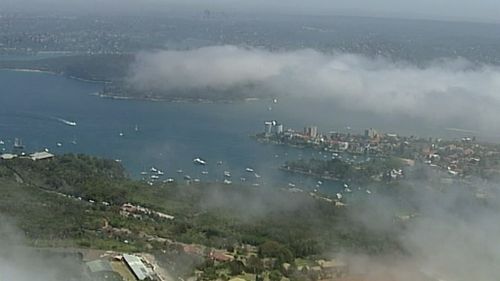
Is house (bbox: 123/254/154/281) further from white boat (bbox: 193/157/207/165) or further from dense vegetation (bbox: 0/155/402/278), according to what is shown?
white boat (bbox: 193/157/207/165)

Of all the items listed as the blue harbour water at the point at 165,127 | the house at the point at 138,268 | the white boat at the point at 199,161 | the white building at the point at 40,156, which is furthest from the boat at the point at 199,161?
the house at the point at 138,268

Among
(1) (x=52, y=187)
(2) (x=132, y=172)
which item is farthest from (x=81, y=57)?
(1) (x=52, y=187)

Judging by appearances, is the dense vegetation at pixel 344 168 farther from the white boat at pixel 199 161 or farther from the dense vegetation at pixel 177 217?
the dense vegetation at pixel 177 217

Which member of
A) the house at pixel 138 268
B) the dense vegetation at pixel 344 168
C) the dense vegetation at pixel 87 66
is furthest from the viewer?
the dense vegetation at pixel 87 66

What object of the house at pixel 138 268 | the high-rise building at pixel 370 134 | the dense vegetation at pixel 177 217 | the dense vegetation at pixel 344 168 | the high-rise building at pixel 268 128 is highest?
the house at pixel 138 268

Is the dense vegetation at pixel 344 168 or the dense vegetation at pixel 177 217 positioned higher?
the dense vegetation at pixel 177 217

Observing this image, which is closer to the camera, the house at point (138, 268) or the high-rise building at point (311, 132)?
the house at point (138, 268)

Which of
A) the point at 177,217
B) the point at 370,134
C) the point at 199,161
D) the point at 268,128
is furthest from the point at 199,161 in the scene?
the point at 177,217

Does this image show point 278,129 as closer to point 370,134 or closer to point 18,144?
point 370,134

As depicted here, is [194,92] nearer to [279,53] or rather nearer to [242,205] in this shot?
[279,53]

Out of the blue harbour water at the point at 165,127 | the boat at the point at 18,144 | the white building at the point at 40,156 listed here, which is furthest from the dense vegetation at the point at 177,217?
the boat at the point at 18,144

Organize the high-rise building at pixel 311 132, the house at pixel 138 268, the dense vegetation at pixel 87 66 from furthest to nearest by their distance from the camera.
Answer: the dense vegetation at pixel 87 66
the high-rise building at pixel 311 132
the house at pixel 138 268
